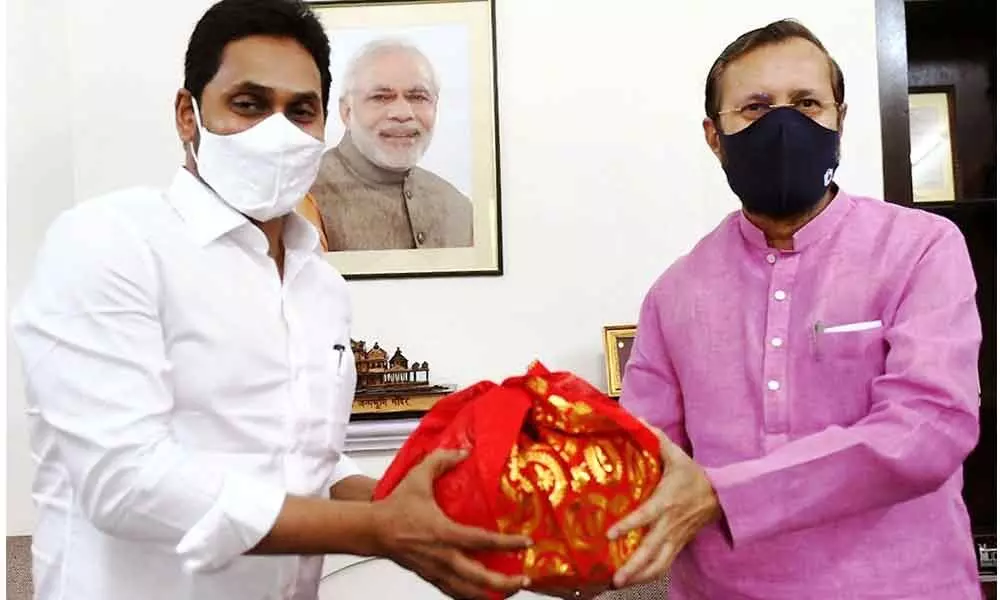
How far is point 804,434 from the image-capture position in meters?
1.15

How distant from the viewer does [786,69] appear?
123 cm

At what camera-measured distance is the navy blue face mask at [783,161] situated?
121 cm

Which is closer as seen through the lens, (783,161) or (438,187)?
(783,161)

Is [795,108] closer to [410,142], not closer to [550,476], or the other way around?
[550,476]

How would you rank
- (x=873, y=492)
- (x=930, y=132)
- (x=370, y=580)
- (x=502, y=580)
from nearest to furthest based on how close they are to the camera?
(x=502, y=580), (x=873, y=492), (x=370, y=580), (x=930, y=132)

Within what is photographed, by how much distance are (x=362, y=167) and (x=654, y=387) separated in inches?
49.7

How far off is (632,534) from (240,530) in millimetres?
415

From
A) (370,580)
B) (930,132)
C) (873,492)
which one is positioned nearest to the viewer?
(873,492)

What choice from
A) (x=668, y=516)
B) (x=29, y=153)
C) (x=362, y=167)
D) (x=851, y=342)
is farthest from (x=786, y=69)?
(x=29, y=153)

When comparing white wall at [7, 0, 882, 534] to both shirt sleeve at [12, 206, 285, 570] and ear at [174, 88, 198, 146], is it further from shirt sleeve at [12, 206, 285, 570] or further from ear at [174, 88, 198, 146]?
shirt sleeve at [12, 206, 285, 570]

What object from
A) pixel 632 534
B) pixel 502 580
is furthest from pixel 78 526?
pixel 632 534

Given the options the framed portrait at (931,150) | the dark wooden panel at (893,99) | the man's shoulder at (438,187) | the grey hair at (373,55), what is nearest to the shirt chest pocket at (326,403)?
the man's shoulder at (438,187)

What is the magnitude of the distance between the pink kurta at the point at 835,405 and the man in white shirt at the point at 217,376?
40 cm

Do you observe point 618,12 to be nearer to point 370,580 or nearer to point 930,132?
point 930,132
